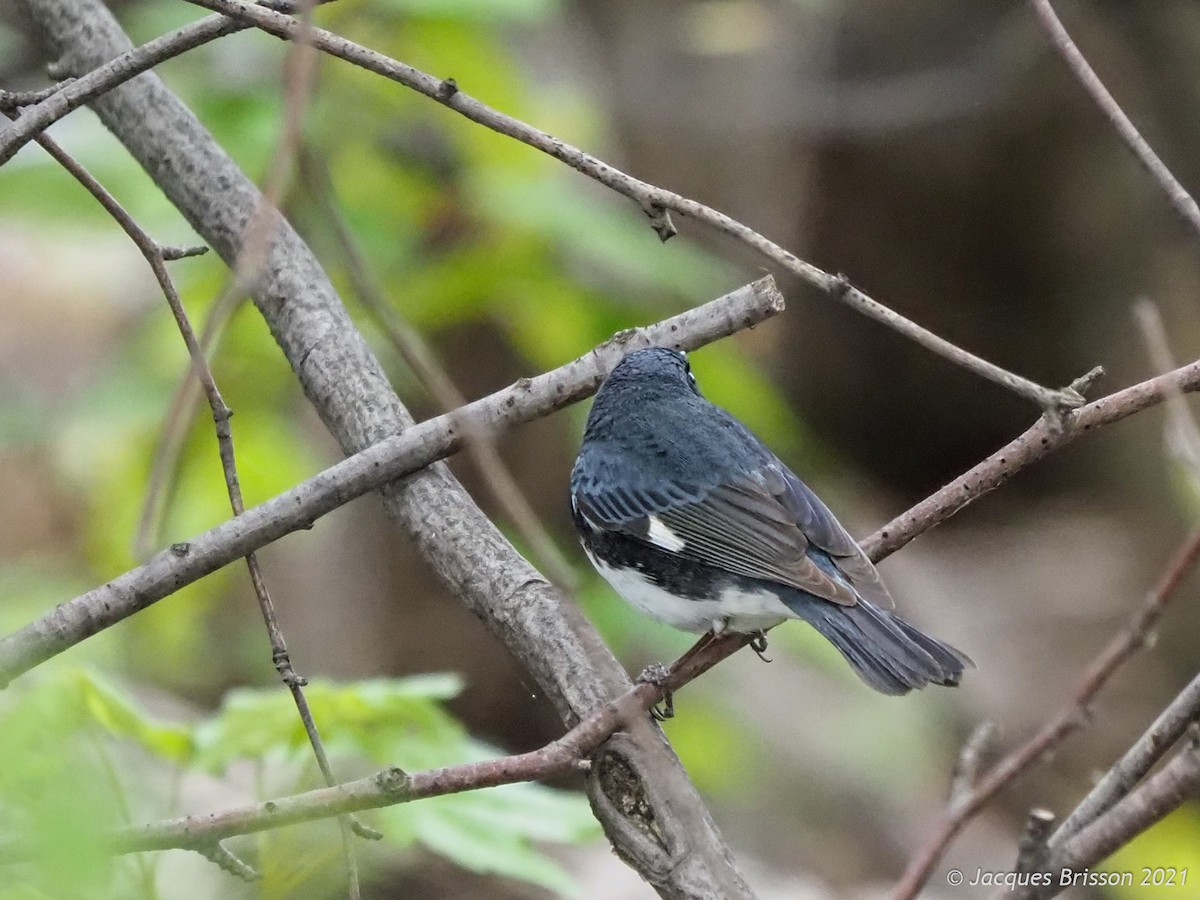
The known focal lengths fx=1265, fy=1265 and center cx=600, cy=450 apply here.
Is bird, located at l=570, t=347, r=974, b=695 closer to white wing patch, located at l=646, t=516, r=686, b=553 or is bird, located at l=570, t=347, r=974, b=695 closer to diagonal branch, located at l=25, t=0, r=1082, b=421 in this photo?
white wing patch, located at l=646, t=516, r=686, b=553

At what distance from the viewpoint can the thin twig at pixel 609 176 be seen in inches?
74.8

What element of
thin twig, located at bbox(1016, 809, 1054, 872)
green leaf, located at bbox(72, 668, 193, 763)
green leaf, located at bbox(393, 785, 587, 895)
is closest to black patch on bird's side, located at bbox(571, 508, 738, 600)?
green leaf, located at bbox(393, 785, 587, 895)

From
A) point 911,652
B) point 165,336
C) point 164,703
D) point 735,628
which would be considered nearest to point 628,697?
point 911,652

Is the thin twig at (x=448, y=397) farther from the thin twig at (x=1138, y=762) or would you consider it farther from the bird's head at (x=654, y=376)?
the bird's head at (x=654, y=376)

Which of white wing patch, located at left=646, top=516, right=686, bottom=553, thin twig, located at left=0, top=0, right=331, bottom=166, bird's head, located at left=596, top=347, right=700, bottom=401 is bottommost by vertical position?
white wing patch, located at left=646, top=516, right=686, bottom=553

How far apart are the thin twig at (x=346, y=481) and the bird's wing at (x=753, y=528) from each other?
1.92ft

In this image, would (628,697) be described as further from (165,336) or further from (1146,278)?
(1146,278)

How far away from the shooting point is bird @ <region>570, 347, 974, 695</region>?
2.61 meters

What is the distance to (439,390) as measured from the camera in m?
1.24

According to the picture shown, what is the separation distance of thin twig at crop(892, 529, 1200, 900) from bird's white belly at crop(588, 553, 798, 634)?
1435mm

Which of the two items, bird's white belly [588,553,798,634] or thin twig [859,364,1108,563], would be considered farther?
bird's white belly [588,553,798,634]

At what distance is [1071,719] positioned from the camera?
1176 millimetres

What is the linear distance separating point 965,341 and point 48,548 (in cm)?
602

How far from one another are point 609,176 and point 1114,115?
0.83 metres
